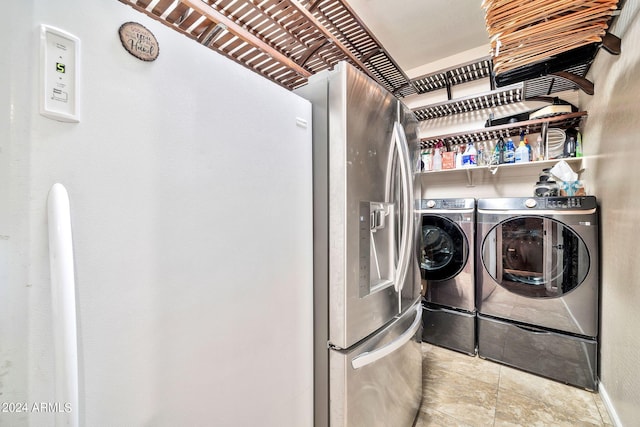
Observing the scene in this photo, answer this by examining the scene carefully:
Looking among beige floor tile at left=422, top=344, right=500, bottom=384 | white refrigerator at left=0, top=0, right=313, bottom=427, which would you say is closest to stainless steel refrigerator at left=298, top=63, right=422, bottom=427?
white refrigerator at left=0, top=0, right=313, bottom=427

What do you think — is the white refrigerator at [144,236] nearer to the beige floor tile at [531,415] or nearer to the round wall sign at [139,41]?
the round wall sign at [139,41]

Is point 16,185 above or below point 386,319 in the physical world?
above

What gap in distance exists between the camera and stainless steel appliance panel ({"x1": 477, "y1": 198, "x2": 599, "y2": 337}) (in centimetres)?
171

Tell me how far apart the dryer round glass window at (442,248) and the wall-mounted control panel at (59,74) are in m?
2.18

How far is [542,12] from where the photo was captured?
1.03 meters

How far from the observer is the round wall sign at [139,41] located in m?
0.51

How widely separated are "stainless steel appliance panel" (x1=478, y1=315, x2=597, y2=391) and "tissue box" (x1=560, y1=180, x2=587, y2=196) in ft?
3.44

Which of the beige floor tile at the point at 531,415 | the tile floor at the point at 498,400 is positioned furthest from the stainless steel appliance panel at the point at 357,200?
the beige floor tile at the point at 531,415

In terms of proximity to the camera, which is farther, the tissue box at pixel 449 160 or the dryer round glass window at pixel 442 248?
the tissue box at pixel 449 160

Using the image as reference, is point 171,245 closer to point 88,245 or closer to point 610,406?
point 88,245

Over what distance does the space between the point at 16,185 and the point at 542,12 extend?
172 cm

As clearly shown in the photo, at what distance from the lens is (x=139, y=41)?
0.53m

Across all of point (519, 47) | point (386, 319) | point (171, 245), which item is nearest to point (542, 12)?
point (519, 47)

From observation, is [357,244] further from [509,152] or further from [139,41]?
[509,152]
